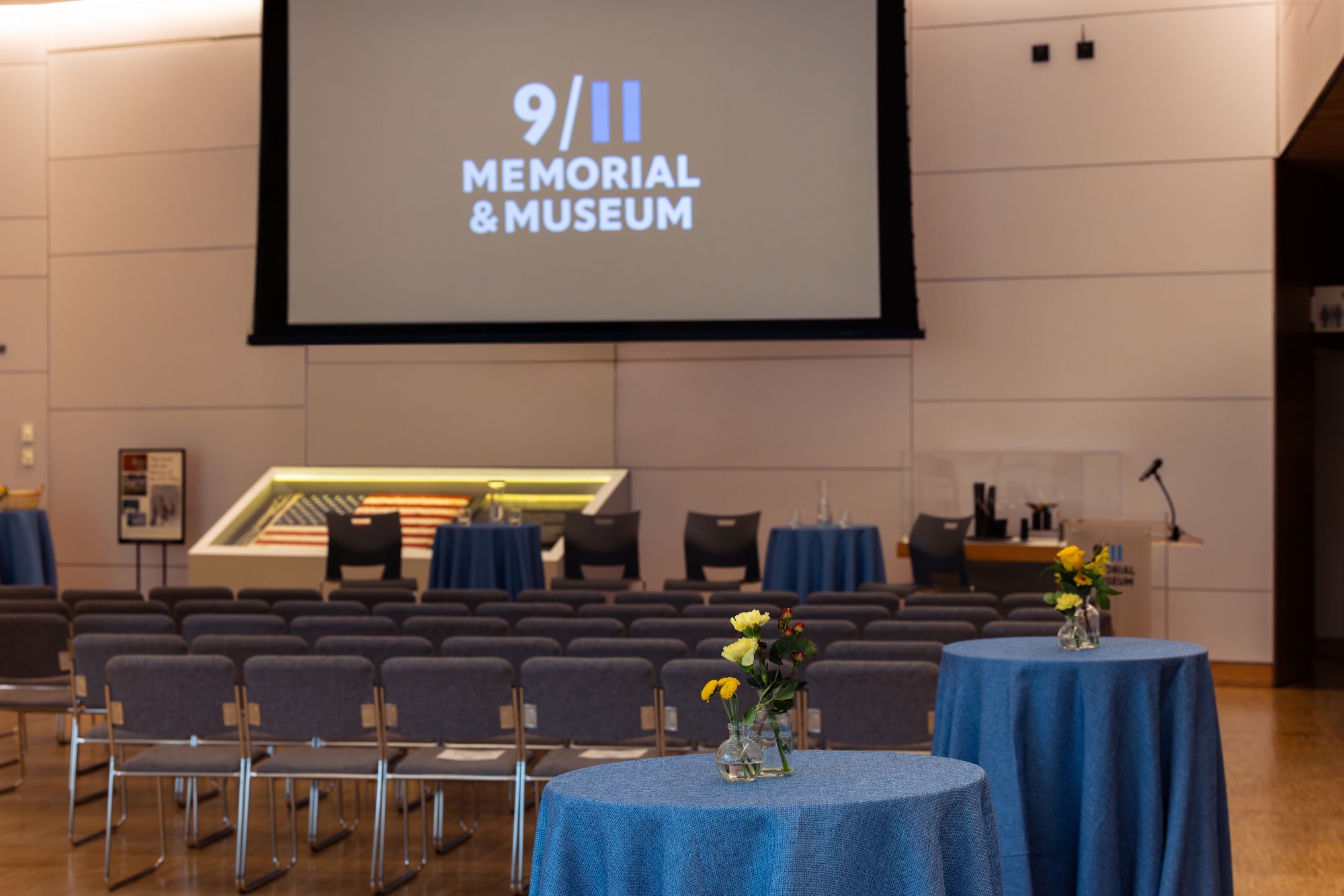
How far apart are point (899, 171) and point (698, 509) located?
10.1 feet

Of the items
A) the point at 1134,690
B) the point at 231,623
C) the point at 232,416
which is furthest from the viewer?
the point at 232,416

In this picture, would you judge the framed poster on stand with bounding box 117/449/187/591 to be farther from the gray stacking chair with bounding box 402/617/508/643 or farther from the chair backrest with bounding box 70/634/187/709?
the chair backrest with bounding box 70/634/187/709

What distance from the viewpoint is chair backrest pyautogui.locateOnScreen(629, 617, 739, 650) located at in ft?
18.3

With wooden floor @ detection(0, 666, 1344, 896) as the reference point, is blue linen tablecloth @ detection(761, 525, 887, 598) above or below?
above

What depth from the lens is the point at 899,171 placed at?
31.3 ft

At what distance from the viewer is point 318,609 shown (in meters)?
6.66

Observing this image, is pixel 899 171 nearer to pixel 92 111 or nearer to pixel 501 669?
pixel 501 669

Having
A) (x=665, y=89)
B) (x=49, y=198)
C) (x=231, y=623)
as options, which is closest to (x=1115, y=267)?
(x=665, y=89)

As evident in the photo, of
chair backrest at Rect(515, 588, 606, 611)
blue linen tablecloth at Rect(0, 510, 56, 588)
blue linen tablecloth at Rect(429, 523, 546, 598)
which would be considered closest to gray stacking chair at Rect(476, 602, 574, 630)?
chair backrest at Rect(515, 588, 606, 611)

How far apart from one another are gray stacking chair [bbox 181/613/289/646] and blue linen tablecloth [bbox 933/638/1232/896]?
340 cm

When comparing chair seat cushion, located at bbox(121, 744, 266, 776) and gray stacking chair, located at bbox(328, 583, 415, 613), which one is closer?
chair seat cushion, located at bbox(121, 744, 266, 776)

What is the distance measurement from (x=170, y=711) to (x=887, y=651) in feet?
8.30

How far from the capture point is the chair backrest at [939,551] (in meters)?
8.69

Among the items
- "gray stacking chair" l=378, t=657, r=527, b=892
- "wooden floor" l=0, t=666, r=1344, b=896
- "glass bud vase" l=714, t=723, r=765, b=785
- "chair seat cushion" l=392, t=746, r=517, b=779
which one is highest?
"glass bud vase" l=714, t=723, r=765, b=785
